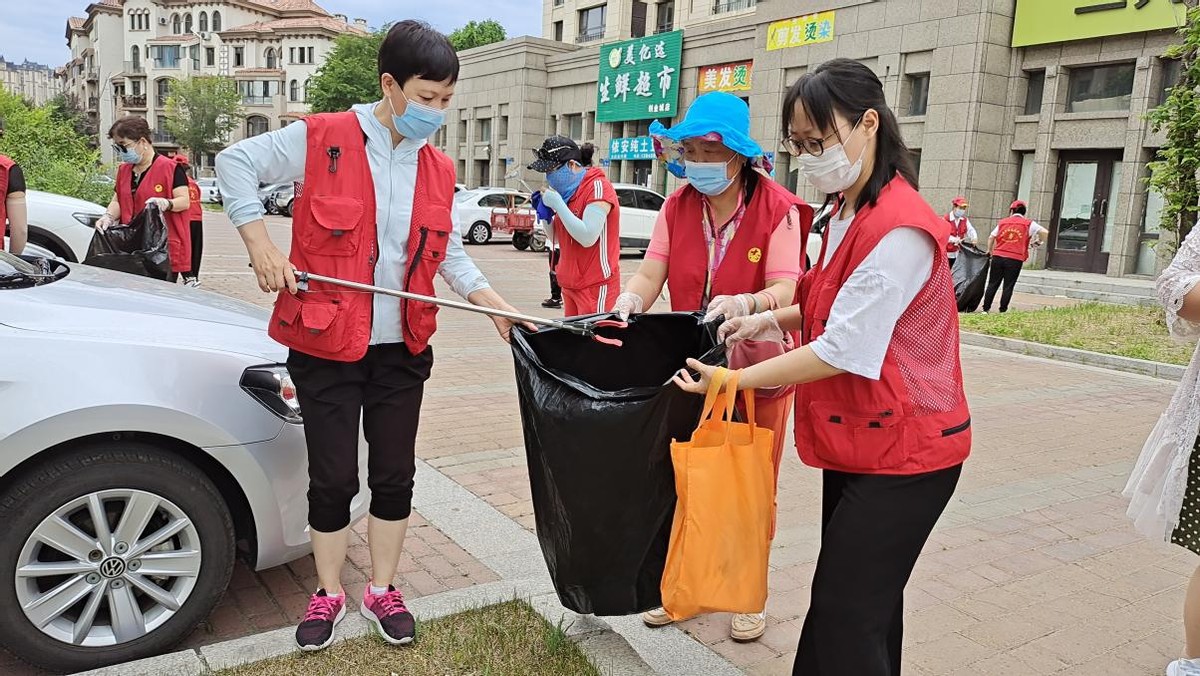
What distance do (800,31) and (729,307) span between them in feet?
88.3

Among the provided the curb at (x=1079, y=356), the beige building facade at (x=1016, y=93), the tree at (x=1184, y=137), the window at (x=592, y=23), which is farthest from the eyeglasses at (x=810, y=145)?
the window at (x=592, y=23)

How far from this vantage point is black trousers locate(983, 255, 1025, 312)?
1321 centimetres

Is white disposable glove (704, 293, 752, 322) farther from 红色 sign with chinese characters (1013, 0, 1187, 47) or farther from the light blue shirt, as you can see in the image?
红色 sign with chinese characters (1013, 0, 1187, 47)

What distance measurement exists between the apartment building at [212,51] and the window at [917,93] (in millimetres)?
62356

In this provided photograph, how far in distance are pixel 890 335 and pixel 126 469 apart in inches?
89.1

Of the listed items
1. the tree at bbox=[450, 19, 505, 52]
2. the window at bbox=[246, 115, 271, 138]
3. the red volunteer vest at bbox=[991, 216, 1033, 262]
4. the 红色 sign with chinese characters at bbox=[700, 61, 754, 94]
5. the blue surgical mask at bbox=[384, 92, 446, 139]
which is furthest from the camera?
the window at bbox=[246, 115, 271, 138]

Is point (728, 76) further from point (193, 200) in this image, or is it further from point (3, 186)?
point (3, 186)

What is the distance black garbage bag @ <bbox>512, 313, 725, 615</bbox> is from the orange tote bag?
13 cm

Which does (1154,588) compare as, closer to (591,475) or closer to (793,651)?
(793,651)

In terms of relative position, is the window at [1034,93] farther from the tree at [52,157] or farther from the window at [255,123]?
the window at [255,123]

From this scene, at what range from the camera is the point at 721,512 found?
229cm

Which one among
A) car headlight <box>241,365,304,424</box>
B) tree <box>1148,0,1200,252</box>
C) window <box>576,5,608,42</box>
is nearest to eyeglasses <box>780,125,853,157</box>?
car headlight <box>241,365,304,424</box>

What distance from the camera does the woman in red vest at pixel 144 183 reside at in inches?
261

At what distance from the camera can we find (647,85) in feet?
111
